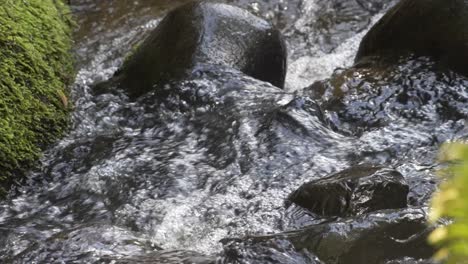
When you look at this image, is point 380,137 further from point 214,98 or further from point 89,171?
point 89,171

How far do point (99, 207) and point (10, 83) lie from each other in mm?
1107

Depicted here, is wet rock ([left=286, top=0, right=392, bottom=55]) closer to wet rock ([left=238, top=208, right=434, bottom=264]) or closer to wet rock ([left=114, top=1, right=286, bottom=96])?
wet rock ([left=114, top=1, right=286, bottom=96])

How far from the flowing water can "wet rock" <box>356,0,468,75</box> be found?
136mm

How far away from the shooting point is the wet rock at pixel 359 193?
Result: 10.0ft

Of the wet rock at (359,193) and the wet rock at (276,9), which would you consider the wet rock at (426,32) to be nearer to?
the wet rock at (276,9)

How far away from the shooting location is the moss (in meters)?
4.05

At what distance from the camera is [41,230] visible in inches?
137

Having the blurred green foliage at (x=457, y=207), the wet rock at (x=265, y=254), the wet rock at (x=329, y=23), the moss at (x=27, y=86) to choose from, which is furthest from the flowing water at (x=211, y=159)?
the blurred green foliage at (x=457, y=207)

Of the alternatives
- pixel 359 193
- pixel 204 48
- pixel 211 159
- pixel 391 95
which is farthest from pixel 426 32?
pixel 359 193

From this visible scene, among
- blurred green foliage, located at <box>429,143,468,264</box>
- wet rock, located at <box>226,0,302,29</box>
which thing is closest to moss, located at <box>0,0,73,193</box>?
wet rock, located at <box>226,0,302,29</box>

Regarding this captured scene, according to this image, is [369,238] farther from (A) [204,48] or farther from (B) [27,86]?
(B) [27,86]

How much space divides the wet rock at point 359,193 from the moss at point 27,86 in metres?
1.89

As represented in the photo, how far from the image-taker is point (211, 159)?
13.1ft

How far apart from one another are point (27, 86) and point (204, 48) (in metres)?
1.27
